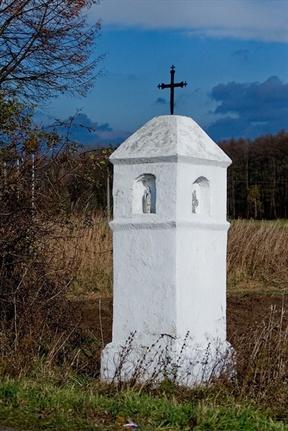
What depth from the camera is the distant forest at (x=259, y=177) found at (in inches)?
2057

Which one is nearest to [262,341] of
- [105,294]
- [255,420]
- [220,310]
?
[220,310]

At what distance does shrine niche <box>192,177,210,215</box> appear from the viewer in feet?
26.0

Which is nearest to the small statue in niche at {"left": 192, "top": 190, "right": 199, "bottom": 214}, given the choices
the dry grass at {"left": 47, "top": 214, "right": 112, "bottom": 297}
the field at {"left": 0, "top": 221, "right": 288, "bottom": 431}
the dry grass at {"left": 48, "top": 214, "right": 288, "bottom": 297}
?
the field at {"left": 0, "top": 221, "right": 288, "bottom": 431}

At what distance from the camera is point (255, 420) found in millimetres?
6266

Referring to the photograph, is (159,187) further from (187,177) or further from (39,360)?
(39,360)

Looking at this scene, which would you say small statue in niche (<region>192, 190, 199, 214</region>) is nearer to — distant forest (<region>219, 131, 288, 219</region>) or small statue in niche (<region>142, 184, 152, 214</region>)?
small statue in niche (<region>142, 184, 152, 214</region>)

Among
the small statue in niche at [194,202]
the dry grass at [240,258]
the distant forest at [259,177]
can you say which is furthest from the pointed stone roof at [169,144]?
the distant forest at [259,177]

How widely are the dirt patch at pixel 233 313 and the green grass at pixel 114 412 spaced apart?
111 inches

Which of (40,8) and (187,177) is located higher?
(40,8)

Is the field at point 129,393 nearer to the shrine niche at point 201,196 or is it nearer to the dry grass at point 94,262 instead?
the shrine niche at point 201,196

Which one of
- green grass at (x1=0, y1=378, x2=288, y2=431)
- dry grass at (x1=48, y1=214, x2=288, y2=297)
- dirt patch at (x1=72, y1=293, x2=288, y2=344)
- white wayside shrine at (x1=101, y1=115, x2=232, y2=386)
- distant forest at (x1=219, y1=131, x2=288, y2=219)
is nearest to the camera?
green grass at (x1=0, y1=378, x2=288, y2=431)

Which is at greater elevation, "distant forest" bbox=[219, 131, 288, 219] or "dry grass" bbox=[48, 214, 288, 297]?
"distant forest" bbox=[219, 131, 288, 219]

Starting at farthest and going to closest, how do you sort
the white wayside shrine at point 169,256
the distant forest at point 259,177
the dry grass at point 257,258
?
the distant forest at point 259,177 → the dry grass at point 257,258 → the white wayside shrine at point 169,256

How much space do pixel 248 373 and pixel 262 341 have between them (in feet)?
1.77
